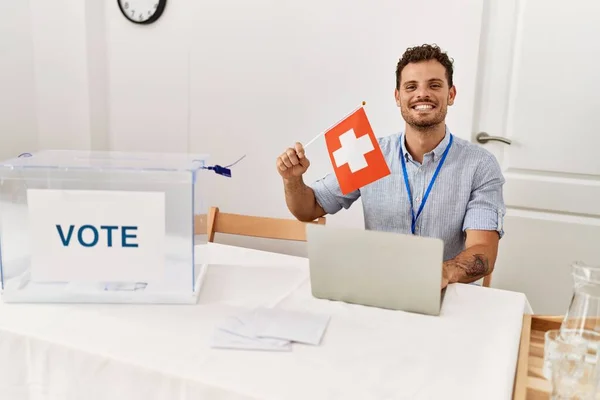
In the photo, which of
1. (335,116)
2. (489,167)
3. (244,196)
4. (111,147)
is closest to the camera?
(489,167)

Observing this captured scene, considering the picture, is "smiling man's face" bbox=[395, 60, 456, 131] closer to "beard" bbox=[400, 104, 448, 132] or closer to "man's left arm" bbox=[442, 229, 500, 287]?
"beard" bbox=[400, 104, 448, 132]

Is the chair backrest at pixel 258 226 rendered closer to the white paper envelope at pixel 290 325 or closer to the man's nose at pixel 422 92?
the man's nose at pixel 422 92

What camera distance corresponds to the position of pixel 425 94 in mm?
1661

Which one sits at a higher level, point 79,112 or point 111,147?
point 79,112

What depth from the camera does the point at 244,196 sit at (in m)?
2.69

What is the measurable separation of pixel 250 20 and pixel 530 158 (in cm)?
133

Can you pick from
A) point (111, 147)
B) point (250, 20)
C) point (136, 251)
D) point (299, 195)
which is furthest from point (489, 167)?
point (111, 147)

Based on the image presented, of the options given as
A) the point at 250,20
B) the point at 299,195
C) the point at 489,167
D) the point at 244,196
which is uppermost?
the point at 250,20

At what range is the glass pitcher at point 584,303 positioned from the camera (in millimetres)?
896

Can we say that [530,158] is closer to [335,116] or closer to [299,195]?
[335,116]

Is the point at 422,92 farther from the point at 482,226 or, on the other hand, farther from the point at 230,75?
the point at 230,75

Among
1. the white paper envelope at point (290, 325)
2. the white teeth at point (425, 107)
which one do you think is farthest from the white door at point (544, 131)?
the white paper envelope at point (290, 325)

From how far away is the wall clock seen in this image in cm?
264

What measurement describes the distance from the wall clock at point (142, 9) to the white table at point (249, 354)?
1.85 meters
